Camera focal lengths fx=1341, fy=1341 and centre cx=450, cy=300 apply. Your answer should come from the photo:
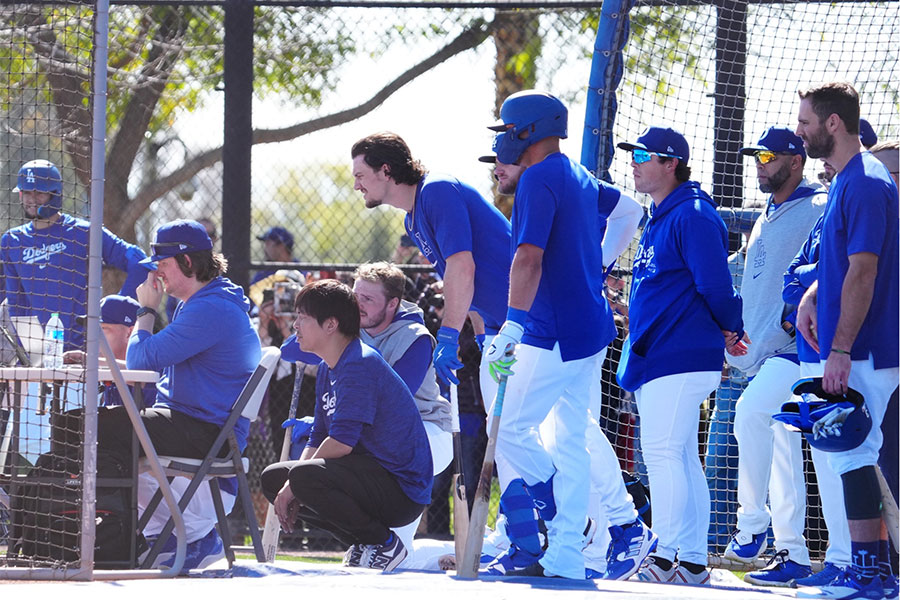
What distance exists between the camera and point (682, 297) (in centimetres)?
532

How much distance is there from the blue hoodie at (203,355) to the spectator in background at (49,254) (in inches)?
35.6

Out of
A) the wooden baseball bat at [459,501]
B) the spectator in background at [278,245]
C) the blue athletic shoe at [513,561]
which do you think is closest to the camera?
the blue athletic shoe at [513,561]

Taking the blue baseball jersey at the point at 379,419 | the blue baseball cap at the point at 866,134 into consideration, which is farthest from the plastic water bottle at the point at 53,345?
the blue baseball cap at the point at 866,134

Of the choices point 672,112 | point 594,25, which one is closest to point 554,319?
point 672,112

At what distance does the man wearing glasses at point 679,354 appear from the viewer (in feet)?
17.0

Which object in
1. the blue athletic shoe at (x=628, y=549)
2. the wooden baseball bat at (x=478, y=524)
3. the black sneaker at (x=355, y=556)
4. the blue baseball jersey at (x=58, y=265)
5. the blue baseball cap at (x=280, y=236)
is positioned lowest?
the black sneaker at (x=355, y=556)

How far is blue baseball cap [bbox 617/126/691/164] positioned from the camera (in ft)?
17.9

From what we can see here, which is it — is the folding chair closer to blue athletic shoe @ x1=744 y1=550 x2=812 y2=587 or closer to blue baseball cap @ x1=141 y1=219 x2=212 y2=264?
blue baseball cap @ x1=141 y1=219 x2=212 y2=264

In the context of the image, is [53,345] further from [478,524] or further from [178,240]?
[478,524]

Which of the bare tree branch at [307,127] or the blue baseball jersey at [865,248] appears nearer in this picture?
the blue baseball jersey at [865,248]

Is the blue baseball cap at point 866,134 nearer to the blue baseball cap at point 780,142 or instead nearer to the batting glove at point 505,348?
the blue baseball cap at point 780,142

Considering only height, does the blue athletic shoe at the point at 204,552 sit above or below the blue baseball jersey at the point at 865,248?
below

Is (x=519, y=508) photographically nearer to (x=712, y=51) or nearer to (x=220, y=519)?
(x=220, y=519)

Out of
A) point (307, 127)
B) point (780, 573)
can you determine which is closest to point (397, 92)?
point (307, 127)
